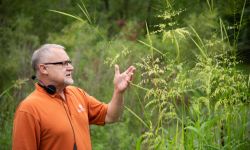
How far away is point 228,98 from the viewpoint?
3648 millimetres

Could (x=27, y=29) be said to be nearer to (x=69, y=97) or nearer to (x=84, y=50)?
(x=84, y=50)

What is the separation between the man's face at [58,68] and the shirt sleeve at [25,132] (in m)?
0.35

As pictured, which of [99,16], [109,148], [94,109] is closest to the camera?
[94,109]

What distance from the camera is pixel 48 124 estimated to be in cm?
330

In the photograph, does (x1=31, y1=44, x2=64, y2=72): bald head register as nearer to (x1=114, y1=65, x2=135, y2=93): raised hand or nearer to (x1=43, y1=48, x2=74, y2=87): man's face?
(x1=43, y1=48, x2=74, y2=87): man's face

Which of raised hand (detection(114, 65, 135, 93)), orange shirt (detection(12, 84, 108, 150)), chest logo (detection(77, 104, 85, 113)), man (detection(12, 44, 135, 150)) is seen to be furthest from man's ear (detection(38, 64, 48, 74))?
raised hand (detection(114, 65, 135, 93))

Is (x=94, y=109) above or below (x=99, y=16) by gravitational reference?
below

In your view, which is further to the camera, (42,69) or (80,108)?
(80,108)

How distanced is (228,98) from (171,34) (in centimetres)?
65

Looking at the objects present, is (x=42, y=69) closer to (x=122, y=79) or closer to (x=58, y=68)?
(x=58, y=68)

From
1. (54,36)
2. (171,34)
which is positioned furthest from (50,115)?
(54,36)

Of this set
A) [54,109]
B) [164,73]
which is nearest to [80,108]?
[54,109]

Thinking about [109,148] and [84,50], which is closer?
[109,148]

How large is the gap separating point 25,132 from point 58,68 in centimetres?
53
